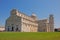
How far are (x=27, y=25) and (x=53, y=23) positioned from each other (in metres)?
29.4

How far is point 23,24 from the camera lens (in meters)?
73.4

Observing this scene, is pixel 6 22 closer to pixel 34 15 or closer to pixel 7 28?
pixel 7 28

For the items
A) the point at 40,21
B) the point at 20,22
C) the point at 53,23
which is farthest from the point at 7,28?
the point at 53,23

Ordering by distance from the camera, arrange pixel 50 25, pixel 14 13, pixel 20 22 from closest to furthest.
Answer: pixel 20 22, pixel 14 13, pixel 50 25

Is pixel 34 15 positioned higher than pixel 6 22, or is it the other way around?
pixel 34 15

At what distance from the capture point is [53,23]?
3957 inches

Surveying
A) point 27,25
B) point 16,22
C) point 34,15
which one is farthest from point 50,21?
point 16,22

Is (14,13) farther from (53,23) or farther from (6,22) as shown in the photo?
(53,23)

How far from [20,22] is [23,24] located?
2.28 m

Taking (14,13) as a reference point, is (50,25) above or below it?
below

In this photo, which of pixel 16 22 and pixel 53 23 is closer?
pixel 16 22

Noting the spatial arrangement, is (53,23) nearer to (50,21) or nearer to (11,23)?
(50,21)

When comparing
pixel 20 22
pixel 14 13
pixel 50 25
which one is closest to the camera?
pixel 20 22

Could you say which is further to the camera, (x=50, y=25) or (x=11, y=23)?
(x=50, y=25)
